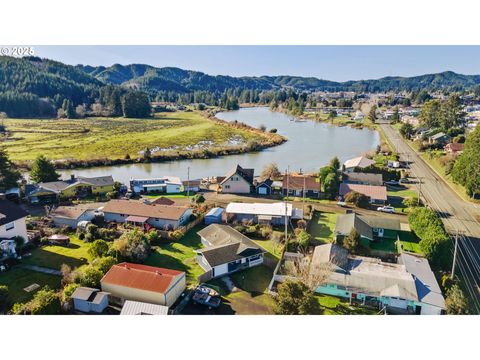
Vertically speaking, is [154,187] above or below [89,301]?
above

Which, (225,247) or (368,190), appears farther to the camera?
(368,190)

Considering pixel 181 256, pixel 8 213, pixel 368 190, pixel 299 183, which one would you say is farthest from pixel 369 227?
pixel 8 213

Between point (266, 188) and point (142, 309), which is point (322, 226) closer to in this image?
point (266, 188)

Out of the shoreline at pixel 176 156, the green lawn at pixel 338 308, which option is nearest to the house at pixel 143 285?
the green lawn at pixel 338 308

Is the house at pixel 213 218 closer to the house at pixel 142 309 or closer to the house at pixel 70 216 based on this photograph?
the house at pixel 70 216

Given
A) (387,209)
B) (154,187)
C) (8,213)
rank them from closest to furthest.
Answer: (8,213)
(387,209)
(154,187)

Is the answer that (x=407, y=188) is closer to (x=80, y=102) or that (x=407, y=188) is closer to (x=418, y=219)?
(x=418, y=219)

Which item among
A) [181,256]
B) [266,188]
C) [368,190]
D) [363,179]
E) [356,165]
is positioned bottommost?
[181,256]
